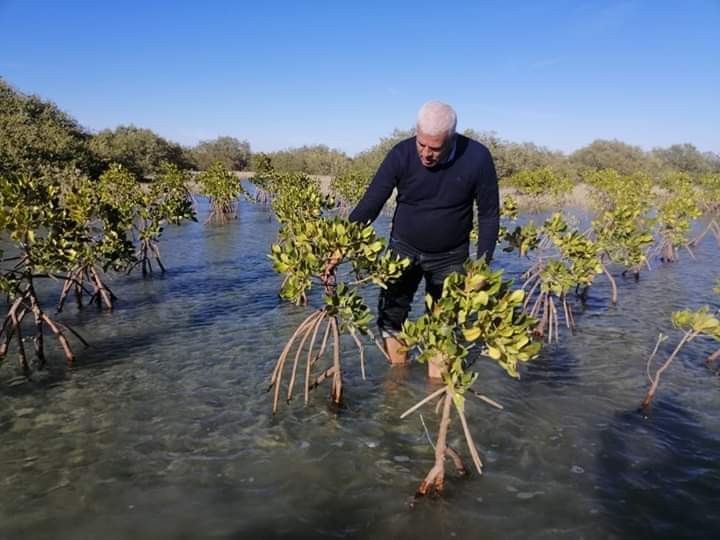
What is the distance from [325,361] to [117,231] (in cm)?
493

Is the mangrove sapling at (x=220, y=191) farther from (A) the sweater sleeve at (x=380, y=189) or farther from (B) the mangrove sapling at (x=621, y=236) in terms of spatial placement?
(A) the sweater sleeve at (x=380, y=189)

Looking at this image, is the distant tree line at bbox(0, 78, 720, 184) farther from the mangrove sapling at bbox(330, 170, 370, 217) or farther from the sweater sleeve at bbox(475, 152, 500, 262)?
the sweater sleeve at bbox(475, 152, 500, 262)

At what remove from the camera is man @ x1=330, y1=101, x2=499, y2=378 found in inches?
146

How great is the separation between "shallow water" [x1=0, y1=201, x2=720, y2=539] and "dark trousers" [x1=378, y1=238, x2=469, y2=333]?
111 cm

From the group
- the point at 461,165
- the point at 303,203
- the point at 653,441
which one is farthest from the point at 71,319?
the point at 653,441

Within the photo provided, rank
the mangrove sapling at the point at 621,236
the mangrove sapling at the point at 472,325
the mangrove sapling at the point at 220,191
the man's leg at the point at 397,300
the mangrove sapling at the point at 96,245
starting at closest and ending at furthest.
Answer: the mangrove sapling at the point at 472,325
the man's leg at the point at 397,300
the mangrove sapling at the point at 96,245
the mangrove sapling at the point at 621,236
the mangrove sapling at the point at 220,191

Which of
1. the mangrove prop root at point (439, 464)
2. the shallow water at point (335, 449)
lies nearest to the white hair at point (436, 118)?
the mangrove prop root at point (439, 464)

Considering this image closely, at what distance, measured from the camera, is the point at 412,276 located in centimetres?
474

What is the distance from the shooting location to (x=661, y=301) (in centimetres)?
1081

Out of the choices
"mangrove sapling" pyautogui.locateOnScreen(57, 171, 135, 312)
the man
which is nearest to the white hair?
the man

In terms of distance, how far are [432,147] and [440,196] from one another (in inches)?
21.3

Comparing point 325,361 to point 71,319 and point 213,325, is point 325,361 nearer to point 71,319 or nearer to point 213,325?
point 213,325

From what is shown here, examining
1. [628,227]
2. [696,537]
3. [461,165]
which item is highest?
[461,165]

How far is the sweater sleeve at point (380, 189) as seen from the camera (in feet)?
13.5
